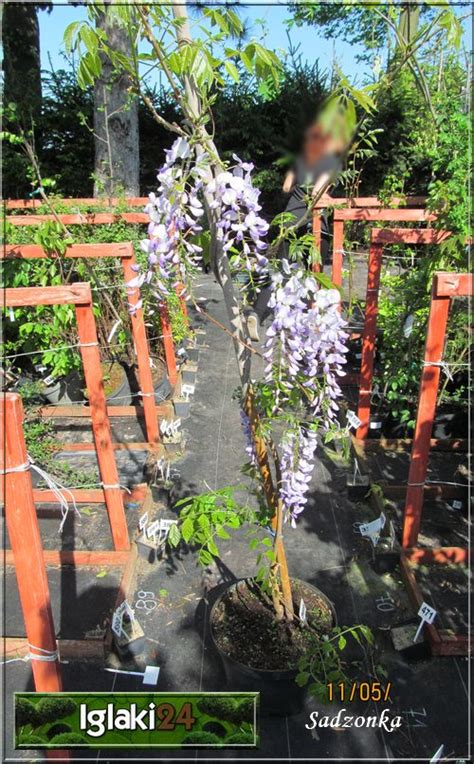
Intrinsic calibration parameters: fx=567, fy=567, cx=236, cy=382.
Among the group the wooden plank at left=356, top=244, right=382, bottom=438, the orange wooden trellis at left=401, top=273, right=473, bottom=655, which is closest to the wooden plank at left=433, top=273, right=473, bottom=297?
the orange wooden trellis at left=401, top=273, right=473, bottom=655

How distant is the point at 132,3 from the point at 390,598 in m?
2.86

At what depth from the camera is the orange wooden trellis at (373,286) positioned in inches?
141

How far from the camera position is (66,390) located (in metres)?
5.16

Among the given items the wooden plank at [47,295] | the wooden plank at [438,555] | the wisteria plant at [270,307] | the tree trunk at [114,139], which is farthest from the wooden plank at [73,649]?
the tree trunk at [114,139]

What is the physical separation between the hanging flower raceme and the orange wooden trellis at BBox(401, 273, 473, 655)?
2.64 feet

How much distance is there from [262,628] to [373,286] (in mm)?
2462

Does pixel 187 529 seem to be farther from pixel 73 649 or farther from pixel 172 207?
pixel 172 207

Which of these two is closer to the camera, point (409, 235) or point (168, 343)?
point (409, 235)

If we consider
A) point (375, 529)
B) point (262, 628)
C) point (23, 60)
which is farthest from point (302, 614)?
point (23, 60)

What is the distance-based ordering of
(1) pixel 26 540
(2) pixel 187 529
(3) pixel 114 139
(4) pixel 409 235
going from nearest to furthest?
(1) pixel 26 540
(2) pixel 187 529
(4) pixel 409 235
(3) pixel 114 139

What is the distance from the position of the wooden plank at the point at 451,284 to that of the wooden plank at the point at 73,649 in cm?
230

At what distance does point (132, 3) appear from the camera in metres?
1.58

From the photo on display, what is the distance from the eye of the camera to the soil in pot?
7.83ft

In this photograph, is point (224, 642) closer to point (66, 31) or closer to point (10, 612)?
point (10, 612)
